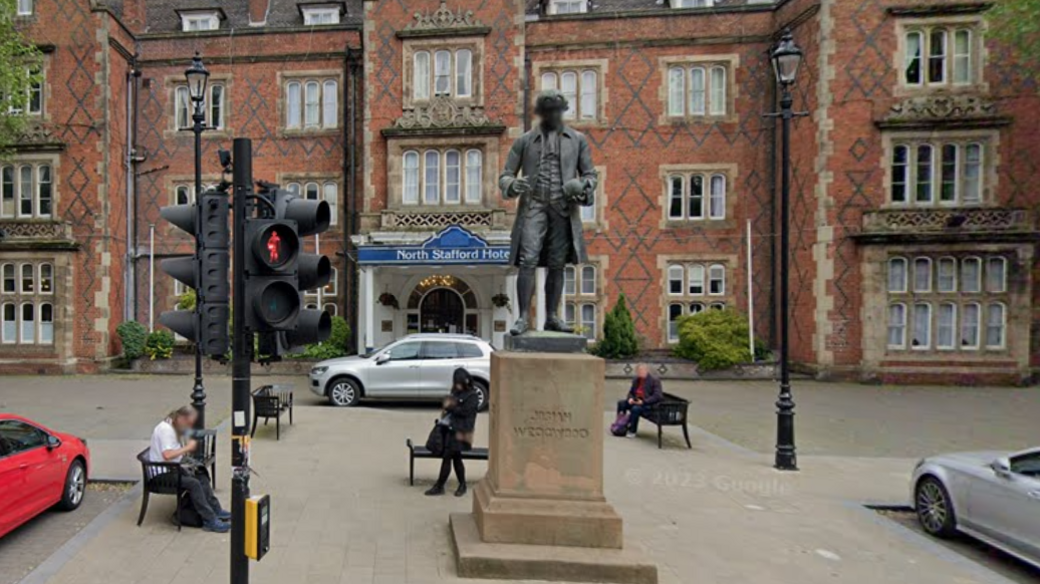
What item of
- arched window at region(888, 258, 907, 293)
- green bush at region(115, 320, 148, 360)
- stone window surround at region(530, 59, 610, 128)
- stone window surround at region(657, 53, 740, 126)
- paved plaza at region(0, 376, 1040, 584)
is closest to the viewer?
paved plaza at region(0, 376, 1040, 584)

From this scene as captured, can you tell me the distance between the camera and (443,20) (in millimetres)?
19812

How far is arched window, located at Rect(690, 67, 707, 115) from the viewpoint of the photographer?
20.7 m

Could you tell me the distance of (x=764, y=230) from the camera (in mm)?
20531

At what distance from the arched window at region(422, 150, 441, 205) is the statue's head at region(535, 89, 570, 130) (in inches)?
563

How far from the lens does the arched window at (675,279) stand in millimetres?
20766

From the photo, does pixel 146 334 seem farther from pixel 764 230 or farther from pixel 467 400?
pixel 764 230

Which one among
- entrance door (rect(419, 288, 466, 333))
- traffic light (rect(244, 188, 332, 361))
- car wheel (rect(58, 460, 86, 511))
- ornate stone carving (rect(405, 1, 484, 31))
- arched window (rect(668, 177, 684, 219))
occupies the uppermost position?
ornate stone carving (rect(405, 1, 484, 31))

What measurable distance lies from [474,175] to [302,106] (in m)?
7.12

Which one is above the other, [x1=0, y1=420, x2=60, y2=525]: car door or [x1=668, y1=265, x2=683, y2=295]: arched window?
[x1=668, y1=265, x2=683, y2=295]: arched window

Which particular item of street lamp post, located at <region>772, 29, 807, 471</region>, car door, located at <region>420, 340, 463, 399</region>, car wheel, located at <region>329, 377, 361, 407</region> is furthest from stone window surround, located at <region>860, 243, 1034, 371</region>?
car wheel, located at <region>329, 377, 361, 407</region>

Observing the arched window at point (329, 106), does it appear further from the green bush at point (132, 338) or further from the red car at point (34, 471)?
the red car at point (34, 471)

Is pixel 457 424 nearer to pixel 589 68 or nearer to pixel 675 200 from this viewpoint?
pixel 675 200

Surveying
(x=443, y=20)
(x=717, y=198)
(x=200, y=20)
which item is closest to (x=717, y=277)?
(x=717, y=198)

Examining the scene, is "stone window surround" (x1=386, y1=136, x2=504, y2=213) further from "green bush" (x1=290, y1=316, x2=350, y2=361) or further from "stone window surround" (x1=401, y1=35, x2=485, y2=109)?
"green bush" (x1=290, y1=316, x2=350, y2=361)
